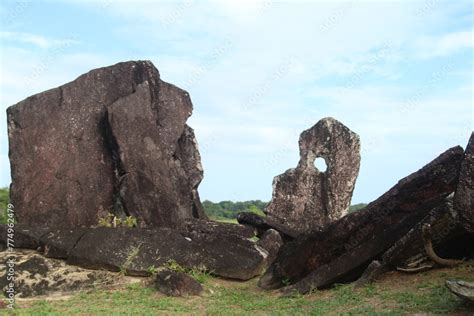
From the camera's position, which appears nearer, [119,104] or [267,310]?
[267,310]

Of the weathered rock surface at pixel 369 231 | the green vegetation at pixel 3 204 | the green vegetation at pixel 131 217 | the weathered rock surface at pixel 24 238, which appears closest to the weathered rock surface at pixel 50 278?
the weathered rock surface at pixel 24 238

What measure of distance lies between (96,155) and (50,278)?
508 cm

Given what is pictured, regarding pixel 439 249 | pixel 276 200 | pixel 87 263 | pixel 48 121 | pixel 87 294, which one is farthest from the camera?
pixel 276 200

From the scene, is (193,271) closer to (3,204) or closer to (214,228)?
(214,228)

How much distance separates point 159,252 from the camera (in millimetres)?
14578

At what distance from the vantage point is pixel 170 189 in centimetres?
1855

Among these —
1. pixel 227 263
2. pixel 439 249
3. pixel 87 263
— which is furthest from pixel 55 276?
pixel 439 249

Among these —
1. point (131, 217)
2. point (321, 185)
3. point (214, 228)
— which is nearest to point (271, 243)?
point (214, 228)

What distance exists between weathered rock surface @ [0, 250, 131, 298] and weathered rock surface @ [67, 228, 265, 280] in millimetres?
286

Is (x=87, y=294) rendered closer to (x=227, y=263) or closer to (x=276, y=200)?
(x=227, y=263)

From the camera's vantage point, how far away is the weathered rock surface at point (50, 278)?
1348 cm

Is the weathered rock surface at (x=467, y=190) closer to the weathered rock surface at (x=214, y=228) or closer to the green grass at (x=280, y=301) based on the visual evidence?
the green grass at (x=280, y=301)

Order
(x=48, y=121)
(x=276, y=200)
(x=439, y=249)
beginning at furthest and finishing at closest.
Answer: (x=276, y=200)
(x=48, y=121)
(x=439, y=249)

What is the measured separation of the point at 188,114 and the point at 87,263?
7198 mm
